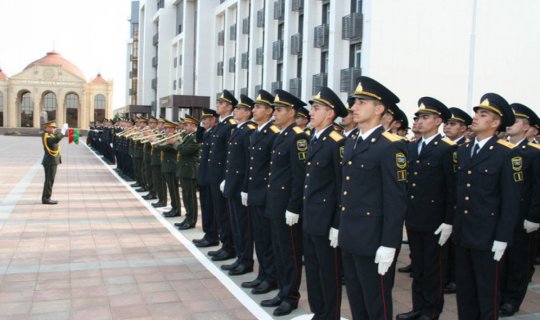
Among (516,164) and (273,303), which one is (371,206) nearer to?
(516,164)

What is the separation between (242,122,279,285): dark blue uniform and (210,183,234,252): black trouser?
1376mm

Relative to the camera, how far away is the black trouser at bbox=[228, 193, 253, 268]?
6.38 meters

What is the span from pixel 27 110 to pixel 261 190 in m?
88.5

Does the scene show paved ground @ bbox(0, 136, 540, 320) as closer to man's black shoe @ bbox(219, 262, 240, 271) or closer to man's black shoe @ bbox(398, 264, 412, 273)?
man's black shoe @ bbox(219, 262, 240, 271)

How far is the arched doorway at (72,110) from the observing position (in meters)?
85.9

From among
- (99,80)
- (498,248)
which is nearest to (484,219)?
(498,248)

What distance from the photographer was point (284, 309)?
5.06 m

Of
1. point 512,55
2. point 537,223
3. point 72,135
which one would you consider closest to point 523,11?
point 512,55

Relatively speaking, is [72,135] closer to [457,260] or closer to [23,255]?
[23,255]

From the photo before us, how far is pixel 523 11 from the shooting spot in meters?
20.4

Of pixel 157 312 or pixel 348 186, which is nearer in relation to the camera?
pixel 348 186

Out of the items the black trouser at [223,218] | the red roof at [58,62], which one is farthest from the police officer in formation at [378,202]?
the red roof at [58,62]

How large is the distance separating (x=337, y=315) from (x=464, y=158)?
5.70 feet

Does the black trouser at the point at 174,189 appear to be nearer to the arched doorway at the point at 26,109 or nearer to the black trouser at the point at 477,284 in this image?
the black trouser at the point at 477,284
